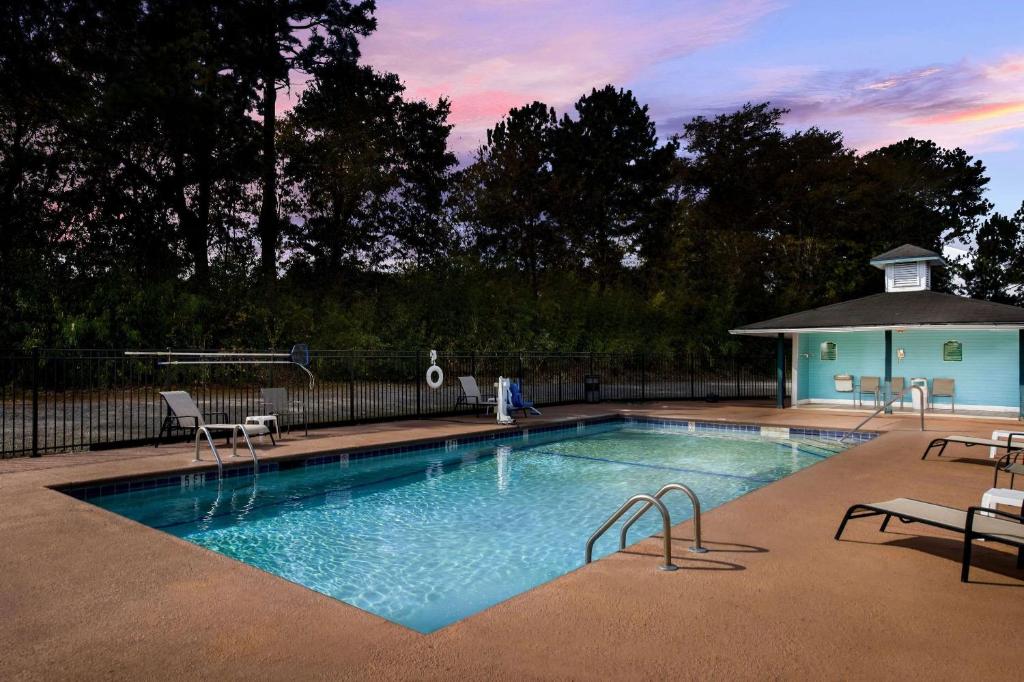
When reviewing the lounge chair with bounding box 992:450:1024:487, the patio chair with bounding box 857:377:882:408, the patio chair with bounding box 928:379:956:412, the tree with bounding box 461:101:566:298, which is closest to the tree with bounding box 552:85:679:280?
the tree with bounding box 461:101:566:298

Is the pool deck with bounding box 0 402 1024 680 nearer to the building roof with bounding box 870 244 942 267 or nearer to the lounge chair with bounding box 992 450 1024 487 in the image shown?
the lounge chair with bounding box 992 450 1024 487

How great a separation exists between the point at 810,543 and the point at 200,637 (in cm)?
370

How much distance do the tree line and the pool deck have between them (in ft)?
41.0

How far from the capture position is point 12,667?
254 centimetres

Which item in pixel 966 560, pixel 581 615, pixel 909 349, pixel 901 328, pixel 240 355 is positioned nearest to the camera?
pixel 581 615

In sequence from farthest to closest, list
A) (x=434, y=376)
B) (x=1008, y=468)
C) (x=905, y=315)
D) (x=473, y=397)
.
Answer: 1. (x=905, y=315)
2. (x=473, y=397)
3. (x=434, y=376)
4. (x=1008, y=468)

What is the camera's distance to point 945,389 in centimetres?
1432

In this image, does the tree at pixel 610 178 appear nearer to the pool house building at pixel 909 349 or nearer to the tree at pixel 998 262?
the pool house building at pixel 909 349

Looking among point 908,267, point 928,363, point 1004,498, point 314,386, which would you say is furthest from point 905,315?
point 314,386

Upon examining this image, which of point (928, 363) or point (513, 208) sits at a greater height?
point (513, 208)

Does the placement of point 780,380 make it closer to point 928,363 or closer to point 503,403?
point 928,363

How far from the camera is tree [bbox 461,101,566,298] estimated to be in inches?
1137

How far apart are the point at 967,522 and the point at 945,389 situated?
13.0 metres

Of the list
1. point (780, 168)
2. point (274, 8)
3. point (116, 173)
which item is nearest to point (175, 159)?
point (116, 173)
